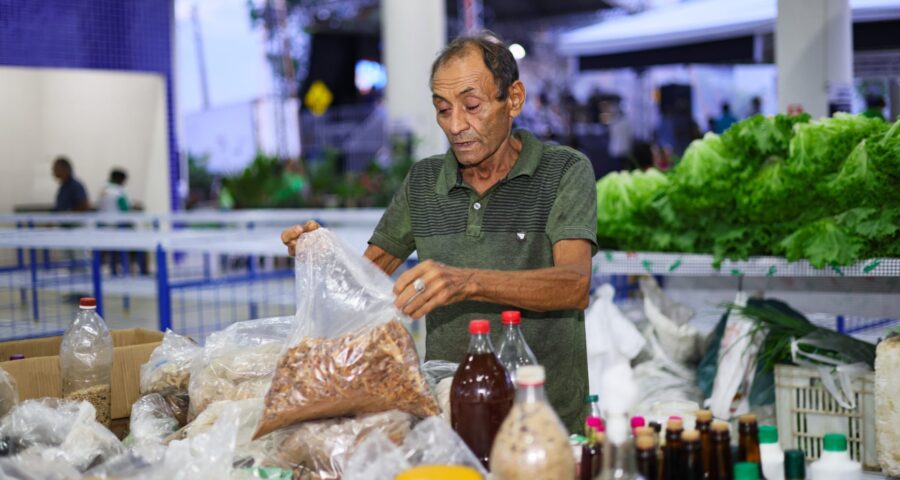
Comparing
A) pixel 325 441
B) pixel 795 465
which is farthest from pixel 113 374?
pixel 795 465

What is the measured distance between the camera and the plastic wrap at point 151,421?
8.52 feet

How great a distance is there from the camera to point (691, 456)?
1.89 m

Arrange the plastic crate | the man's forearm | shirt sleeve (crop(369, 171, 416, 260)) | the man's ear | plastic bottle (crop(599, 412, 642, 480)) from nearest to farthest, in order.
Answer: plastic bottle (crop(599, 412, 642, 480)), the man's forearm, the man's ear, shirt sleeve (crop(369, 171, 416, 260)), the plastic crate

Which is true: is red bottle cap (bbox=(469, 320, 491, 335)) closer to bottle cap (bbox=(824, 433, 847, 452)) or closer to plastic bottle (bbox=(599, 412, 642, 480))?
plastic bottle (bbox=(599, 412, 642, 480))

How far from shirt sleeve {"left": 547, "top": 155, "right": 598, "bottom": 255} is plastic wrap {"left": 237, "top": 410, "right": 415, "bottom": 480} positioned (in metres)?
0.66

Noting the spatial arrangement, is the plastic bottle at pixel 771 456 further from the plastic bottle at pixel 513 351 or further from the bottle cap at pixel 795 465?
the plastic bottle at pixel 513 351

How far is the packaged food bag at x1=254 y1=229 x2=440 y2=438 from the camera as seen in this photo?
2.18 metres

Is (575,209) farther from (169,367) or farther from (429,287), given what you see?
(169,367)

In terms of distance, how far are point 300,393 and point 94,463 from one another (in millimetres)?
527

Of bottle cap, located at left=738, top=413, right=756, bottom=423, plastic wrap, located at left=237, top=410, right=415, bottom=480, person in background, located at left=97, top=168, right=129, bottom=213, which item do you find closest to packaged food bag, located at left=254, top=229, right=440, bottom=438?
plastic wrap, located at left=237, top=410, right=415, bottom=480

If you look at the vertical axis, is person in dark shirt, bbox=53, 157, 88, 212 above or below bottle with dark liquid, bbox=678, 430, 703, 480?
above

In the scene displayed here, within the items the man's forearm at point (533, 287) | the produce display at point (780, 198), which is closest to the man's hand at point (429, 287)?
the man's forearm at point (533, 287)

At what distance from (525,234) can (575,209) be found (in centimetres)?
15

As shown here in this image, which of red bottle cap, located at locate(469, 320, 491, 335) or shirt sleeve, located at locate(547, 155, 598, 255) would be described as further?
shirt sleeve, located at locate(547, 155, 598, 255)
